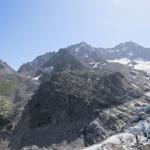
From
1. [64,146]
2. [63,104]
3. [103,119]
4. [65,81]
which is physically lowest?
[64,146]

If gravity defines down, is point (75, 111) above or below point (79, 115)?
above

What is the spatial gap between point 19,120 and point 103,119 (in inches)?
1580

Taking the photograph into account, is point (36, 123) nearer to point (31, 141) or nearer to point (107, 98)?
point (31, 141)

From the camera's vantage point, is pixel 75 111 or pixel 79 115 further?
pixel 75 111

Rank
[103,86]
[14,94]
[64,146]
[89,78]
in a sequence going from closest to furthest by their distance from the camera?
[64,146], [103,86], [89,78], [14,94]

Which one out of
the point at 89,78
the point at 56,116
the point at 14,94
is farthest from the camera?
the point at 14,94

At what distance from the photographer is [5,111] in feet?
509

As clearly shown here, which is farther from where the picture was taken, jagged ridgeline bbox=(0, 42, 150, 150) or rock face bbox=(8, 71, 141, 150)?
rock face bbox=(8, 71, 141, 150)

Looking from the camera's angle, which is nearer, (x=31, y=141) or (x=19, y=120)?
(x=31, y=141)

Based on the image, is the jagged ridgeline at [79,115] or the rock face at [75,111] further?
the rock face at [75,111]

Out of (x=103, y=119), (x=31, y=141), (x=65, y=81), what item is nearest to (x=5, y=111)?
(x=65, y=81)

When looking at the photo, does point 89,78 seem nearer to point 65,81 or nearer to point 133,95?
point 65,81

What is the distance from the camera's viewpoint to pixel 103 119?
115688 millimetres

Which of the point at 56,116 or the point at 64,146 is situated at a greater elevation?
the point at 56,116
